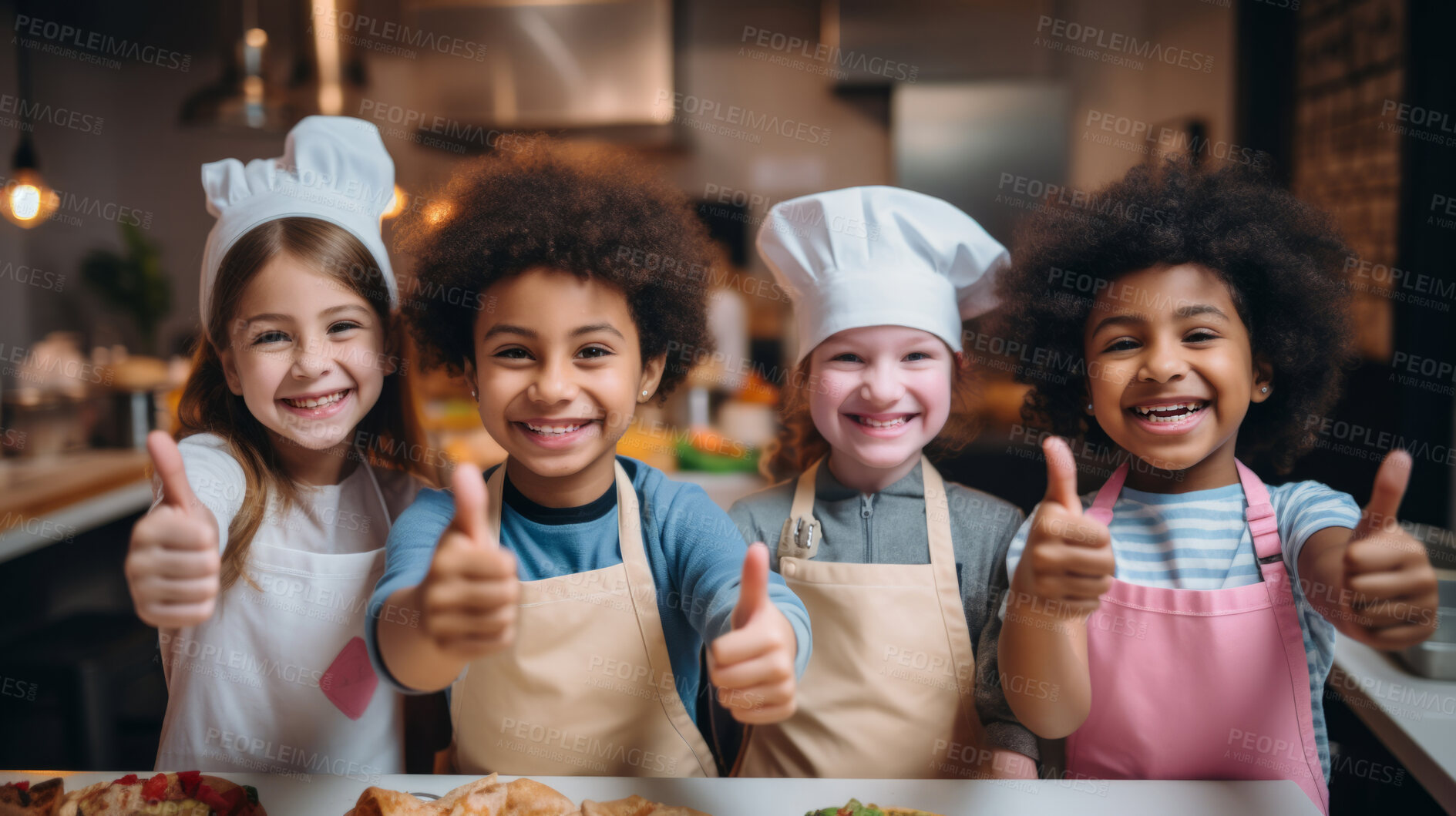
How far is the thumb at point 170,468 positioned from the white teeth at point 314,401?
0.13m

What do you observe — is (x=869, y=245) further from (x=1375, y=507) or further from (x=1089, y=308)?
(x=1375, y=507)

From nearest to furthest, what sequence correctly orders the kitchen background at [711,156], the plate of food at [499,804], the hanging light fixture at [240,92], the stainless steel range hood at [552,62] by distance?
the plate of food at [499,804] < the kitchen background at [711,156] < the hanging light fixture at [240,92] < the stainless steel range hood at [552,62]

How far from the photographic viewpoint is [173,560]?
2.57 ft

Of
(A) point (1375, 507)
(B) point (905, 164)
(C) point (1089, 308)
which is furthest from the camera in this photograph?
(B) point (905, 164)

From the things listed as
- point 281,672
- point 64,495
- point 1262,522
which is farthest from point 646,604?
point 64,495

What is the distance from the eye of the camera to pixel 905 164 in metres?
3.05

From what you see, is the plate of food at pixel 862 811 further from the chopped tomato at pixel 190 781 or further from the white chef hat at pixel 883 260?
the chopped tomato at pixel 190 781

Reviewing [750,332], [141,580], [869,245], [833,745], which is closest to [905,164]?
[750,332]

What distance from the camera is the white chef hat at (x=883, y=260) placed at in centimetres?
89

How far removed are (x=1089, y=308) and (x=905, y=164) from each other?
233cm

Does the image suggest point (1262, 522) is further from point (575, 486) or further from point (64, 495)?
point (64, 495)

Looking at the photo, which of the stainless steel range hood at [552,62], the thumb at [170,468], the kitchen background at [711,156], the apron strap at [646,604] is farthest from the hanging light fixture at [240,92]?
the apron strap at [646,604]

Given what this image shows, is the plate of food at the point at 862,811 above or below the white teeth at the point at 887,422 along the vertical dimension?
below

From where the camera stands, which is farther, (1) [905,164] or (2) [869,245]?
(1) [905,164]
